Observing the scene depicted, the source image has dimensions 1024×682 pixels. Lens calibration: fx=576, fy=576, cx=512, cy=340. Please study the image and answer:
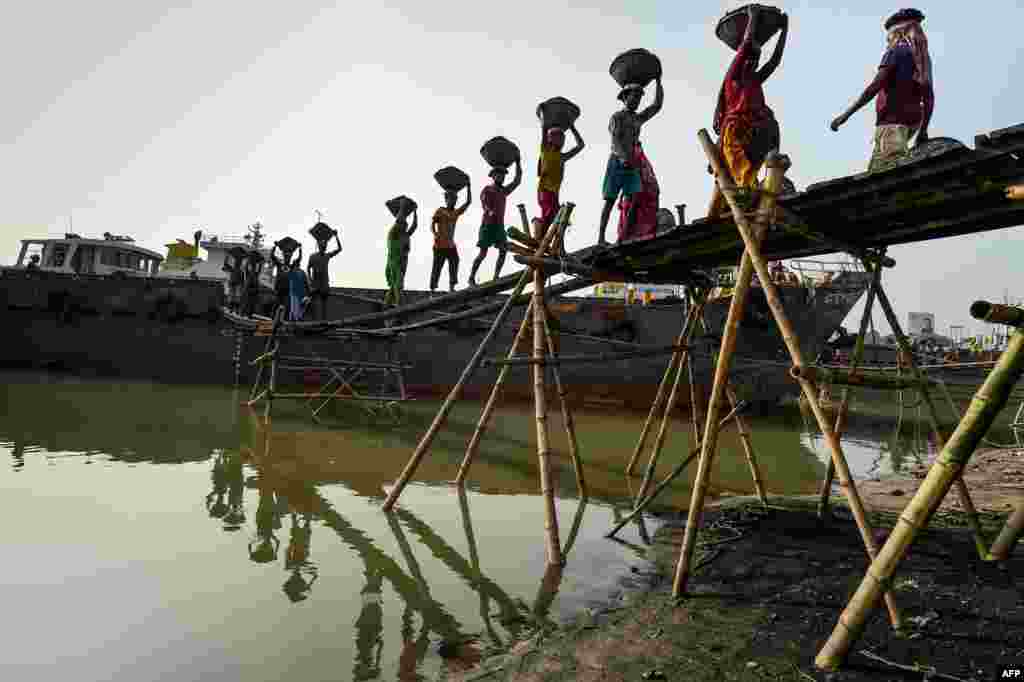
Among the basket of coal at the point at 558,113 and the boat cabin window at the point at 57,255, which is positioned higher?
the basket of coal at the point at 558,113

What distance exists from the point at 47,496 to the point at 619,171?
7014 millimetres

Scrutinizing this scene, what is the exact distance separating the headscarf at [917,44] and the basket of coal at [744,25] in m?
0.98

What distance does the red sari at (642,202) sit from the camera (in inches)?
255

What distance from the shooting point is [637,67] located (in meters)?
6.25

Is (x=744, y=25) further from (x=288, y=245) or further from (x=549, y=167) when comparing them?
(x=288, y=245)

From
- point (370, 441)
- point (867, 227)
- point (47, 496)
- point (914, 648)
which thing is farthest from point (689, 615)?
point (370, 441)

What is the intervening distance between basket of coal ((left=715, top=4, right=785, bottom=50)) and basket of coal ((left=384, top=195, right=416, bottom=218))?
7149 millimetres

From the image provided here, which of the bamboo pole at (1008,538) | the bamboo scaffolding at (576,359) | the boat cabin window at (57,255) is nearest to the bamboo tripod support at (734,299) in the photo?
the bamboo pole at (1008,538)

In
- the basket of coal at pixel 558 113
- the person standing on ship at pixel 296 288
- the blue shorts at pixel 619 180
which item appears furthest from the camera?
the person standing on ship at pixel 296 288

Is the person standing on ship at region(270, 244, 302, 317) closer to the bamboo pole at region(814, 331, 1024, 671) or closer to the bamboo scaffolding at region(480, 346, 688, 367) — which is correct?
the bamboo scaffolding at region(480, 346, 688, 367)

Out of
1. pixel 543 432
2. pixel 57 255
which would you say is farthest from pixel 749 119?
pixel 57 255

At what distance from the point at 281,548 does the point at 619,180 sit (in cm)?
505

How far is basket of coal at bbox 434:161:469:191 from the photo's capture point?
1088 centimetres

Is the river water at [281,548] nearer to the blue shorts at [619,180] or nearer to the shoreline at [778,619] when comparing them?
the shoreline at [778,619]
